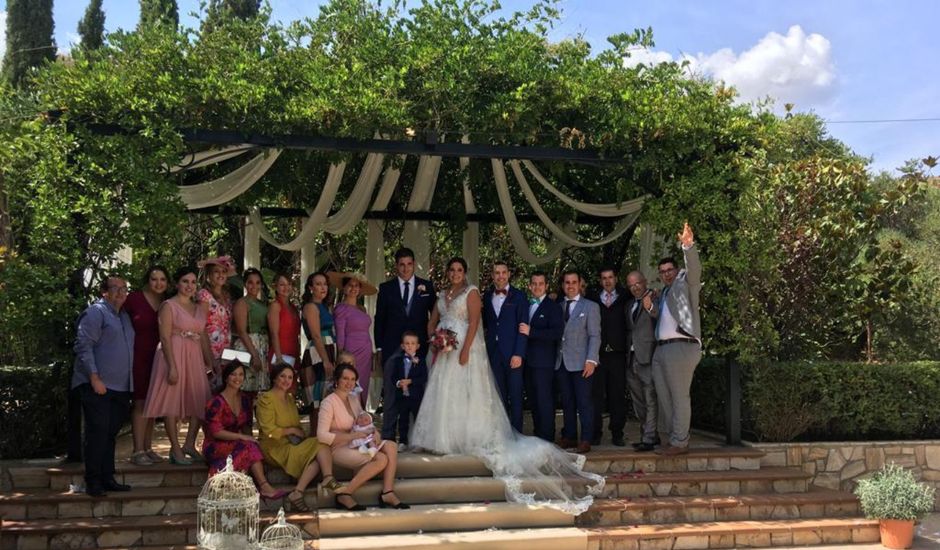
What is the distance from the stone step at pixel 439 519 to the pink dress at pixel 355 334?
1204mm

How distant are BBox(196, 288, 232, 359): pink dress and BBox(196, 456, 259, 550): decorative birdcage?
134 centimetres

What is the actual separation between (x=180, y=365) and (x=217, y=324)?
410 millimetres

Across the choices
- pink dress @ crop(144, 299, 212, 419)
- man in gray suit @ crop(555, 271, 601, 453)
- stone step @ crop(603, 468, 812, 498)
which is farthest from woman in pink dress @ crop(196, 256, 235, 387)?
stone step @ crop(603, 468, 812, 498)

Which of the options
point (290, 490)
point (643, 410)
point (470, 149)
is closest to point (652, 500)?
point (643, 410)

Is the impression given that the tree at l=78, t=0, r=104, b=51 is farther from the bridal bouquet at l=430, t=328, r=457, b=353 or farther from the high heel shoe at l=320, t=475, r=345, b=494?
the high heel shoe at l=320, t=475, r=345, b=494

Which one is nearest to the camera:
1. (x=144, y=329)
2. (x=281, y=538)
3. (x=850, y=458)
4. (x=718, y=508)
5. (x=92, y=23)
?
(x=281, y=538)

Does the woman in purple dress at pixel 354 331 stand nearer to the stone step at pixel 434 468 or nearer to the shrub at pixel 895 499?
the stone step at pixel 434 468

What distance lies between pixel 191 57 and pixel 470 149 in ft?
7.06

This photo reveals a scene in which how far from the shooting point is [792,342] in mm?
7867

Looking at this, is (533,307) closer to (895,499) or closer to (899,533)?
(895,499)

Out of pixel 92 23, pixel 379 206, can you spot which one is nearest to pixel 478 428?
pixel 379 206

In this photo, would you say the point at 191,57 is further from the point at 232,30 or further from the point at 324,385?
the point at 324,385

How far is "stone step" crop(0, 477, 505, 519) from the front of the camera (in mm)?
4906

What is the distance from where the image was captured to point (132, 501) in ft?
16.2
